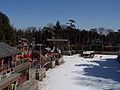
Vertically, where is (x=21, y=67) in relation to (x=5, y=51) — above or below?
below

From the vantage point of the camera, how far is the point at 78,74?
33.9 m

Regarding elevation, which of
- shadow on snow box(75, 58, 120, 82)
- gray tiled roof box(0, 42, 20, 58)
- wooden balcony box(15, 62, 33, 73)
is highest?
gray tiled roof box(0, 42, 20, 58)

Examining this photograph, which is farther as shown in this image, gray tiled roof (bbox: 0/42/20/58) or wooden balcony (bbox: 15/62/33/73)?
wooden balcony (bbox: 15/62/33/73)

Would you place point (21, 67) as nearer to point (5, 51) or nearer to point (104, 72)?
point (5, 51)

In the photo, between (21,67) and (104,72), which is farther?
(104,72)

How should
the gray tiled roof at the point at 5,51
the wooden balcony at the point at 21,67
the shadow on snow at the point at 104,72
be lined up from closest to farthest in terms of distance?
the gray tiled roof at the point at 5,51, the wooden balcony at the point at 21,67, the shadow on snow at the point at 104,72

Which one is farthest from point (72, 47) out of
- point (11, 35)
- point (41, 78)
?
point (41, 78)

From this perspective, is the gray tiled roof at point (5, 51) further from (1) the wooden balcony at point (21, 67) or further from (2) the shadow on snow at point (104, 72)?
(2) the shadow on snow at point (104, 72)

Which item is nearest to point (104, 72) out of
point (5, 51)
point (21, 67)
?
point (21, 67)

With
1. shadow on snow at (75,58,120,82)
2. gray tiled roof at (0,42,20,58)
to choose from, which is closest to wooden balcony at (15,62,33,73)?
gray tiled roof at (0,42,20,58)

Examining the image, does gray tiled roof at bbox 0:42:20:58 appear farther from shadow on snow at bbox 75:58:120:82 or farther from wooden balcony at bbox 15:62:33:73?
shadow on snow at bbox 75:58:120:82

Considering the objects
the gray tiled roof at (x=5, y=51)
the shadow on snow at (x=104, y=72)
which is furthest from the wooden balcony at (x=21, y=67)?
the shadow on snow at (x=104, y=72)

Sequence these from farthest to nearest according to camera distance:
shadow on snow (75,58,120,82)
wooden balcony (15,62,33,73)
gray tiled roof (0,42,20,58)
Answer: shadow on snow (75,58,120,82)
wooden balcony (15,62,33,73)
gray tiled roof (0,42,20,58)

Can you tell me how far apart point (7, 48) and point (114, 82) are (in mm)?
12014
